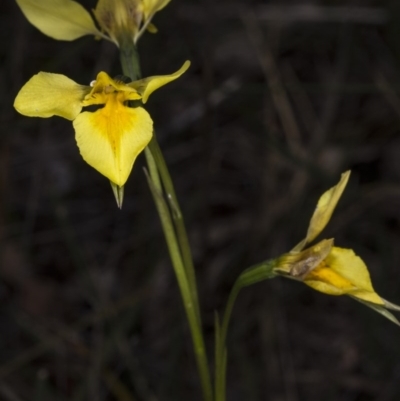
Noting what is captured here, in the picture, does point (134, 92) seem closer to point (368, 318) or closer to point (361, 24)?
point (368, 318)

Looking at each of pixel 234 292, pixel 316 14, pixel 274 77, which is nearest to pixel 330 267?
pixel 234 292

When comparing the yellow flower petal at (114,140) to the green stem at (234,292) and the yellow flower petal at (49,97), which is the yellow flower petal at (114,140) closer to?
the yellow flower petal at (49,97)

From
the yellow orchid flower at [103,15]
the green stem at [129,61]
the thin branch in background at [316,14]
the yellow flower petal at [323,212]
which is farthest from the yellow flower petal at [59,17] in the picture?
the thin branch in background at [316,14]

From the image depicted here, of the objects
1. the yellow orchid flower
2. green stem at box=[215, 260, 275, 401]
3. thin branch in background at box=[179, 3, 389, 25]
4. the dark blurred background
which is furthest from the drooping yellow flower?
thin branch in background at box=[179, 3, 389, 25]

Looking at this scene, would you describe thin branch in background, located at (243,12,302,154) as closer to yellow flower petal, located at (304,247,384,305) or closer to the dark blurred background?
the dark blurred background

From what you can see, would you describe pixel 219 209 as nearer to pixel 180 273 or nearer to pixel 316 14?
pixel 316 14

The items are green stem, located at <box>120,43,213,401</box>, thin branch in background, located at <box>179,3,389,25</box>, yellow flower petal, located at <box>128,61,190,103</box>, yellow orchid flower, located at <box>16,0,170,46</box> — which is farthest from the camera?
thin branch in background, located at <box>179,3,389,25</box>
